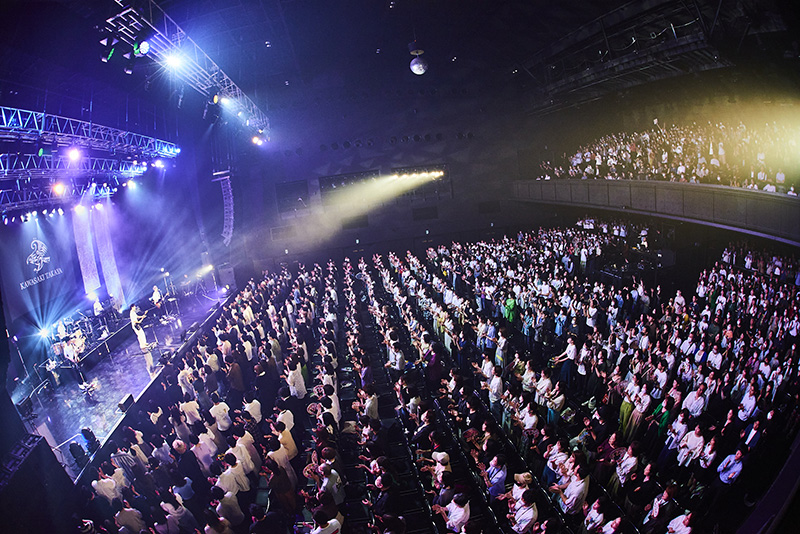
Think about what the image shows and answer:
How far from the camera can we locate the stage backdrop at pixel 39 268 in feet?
36.2

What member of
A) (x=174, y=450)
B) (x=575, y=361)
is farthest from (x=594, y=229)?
(x=174, y=450)

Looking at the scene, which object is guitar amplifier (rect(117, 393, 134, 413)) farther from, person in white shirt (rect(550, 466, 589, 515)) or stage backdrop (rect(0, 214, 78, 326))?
person in white shirt (rect(550, 466, 589, 515))

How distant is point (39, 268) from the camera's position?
1213 cm

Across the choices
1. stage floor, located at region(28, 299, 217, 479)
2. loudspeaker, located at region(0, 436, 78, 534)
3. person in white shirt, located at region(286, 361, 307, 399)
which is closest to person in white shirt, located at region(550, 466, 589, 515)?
person in white shirt, located at region(286, 361, 307, 399)

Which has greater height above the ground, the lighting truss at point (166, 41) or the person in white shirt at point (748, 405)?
the lighting truss at point (166, 41)

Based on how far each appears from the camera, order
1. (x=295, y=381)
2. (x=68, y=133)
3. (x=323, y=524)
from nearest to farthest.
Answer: (x=323, y=524)
(x=295, y=381)
(x=68, y=133)

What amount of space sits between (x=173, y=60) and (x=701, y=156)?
13.3 m

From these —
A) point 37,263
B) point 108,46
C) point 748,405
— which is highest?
point 108,46

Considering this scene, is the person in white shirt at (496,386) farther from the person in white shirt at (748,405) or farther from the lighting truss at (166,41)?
the lighting truss at (166,41)

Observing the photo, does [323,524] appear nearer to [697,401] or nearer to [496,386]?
[496,386]

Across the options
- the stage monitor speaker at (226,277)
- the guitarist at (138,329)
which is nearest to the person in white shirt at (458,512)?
the guitarist at (138,329)

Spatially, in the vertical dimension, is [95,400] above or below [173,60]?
below

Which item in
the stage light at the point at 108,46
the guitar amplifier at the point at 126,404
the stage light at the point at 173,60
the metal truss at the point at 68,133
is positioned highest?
the stage light at the point at 173,60

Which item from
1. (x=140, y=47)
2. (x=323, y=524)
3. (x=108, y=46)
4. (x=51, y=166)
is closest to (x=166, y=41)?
(x=140, y=47)
